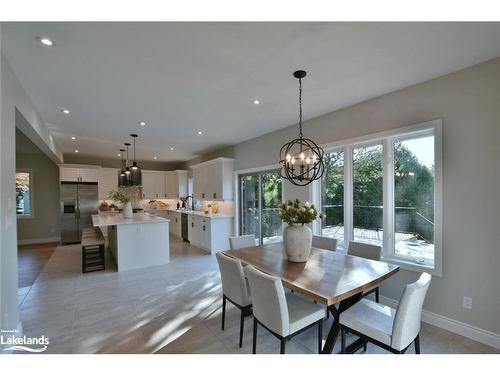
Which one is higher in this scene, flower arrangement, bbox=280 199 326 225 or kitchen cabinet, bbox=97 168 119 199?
kitchen cabinet, bbox=97 168 119 199

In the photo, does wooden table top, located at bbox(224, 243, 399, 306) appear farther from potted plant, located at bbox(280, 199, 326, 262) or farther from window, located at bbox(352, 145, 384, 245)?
window, located at bbox(352, 145, 384, 245)

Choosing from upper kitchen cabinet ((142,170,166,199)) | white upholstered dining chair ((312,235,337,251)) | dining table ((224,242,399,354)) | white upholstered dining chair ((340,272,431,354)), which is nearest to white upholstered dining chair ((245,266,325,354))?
dining table ((224,242,399,354))

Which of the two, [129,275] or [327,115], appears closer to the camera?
[327,115]

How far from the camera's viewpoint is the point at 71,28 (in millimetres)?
1723

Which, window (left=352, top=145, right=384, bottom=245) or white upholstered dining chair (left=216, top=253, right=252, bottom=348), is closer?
white upholstered dining chair (left=216, top=253, right=252, bottom=348)

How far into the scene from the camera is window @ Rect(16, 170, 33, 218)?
270 inches

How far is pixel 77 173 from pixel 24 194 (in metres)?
1.62

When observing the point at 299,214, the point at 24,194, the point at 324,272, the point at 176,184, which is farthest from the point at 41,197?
the point at 324,272

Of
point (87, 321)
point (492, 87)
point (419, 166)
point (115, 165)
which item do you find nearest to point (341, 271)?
point (419, 166)

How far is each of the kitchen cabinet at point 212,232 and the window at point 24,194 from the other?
17.3 ft

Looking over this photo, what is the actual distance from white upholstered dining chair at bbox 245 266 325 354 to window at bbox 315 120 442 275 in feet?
5.39

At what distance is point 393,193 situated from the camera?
3.01m
